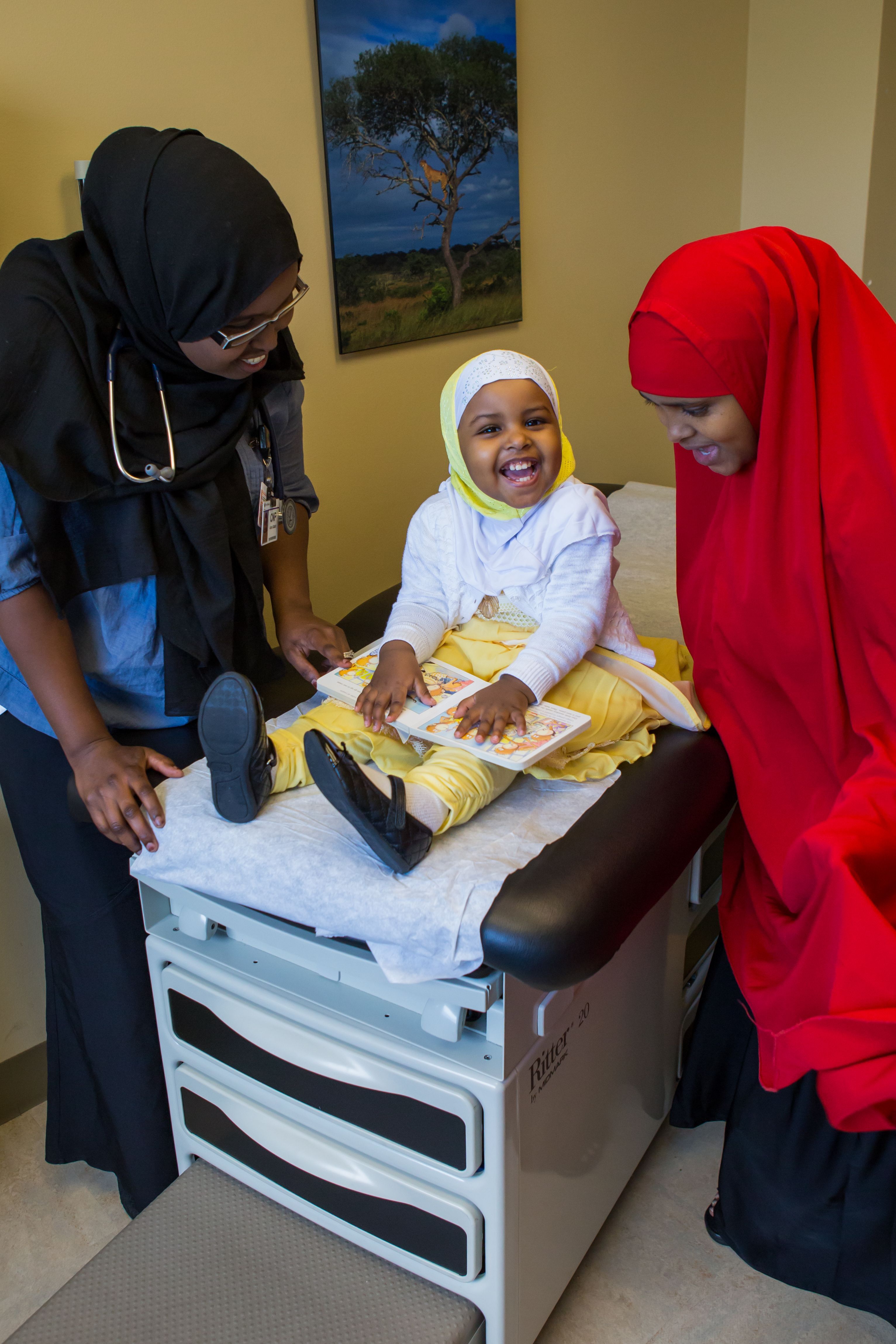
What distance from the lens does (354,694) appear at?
1457 millimetres

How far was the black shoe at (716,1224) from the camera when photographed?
162cm

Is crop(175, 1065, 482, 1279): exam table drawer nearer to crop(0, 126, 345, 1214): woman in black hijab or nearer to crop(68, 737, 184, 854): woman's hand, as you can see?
crop(0, 126, 345, 1214): woman in black hijab

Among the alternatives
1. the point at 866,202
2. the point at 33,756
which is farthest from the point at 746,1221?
the point at 866,202

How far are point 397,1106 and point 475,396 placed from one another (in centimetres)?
98

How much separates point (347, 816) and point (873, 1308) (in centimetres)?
107

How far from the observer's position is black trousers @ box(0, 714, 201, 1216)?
1516 mm

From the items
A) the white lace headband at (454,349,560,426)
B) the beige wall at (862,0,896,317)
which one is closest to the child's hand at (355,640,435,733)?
the white lace headband at (454,349,560,426)

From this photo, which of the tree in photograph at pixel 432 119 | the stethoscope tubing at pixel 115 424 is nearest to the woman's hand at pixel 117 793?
the stethoscope tubing at pixel 115 424

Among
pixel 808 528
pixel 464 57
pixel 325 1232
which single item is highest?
pixel 464 57

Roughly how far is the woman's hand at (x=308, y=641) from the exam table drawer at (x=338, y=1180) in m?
0.64

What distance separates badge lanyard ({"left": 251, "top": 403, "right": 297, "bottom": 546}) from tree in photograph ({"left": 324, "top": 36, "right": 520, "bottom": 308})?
815 mm

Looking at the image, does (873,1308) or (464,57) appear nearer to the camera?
(873,1308)

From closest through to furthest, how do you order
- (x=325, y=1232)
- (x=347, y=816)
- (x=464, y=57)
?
(x=347, y=816) < (x=325, y=1232) < (x=464, y=57)

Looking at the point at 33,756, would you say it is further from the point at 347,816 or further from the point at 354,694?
the point at 347,816
